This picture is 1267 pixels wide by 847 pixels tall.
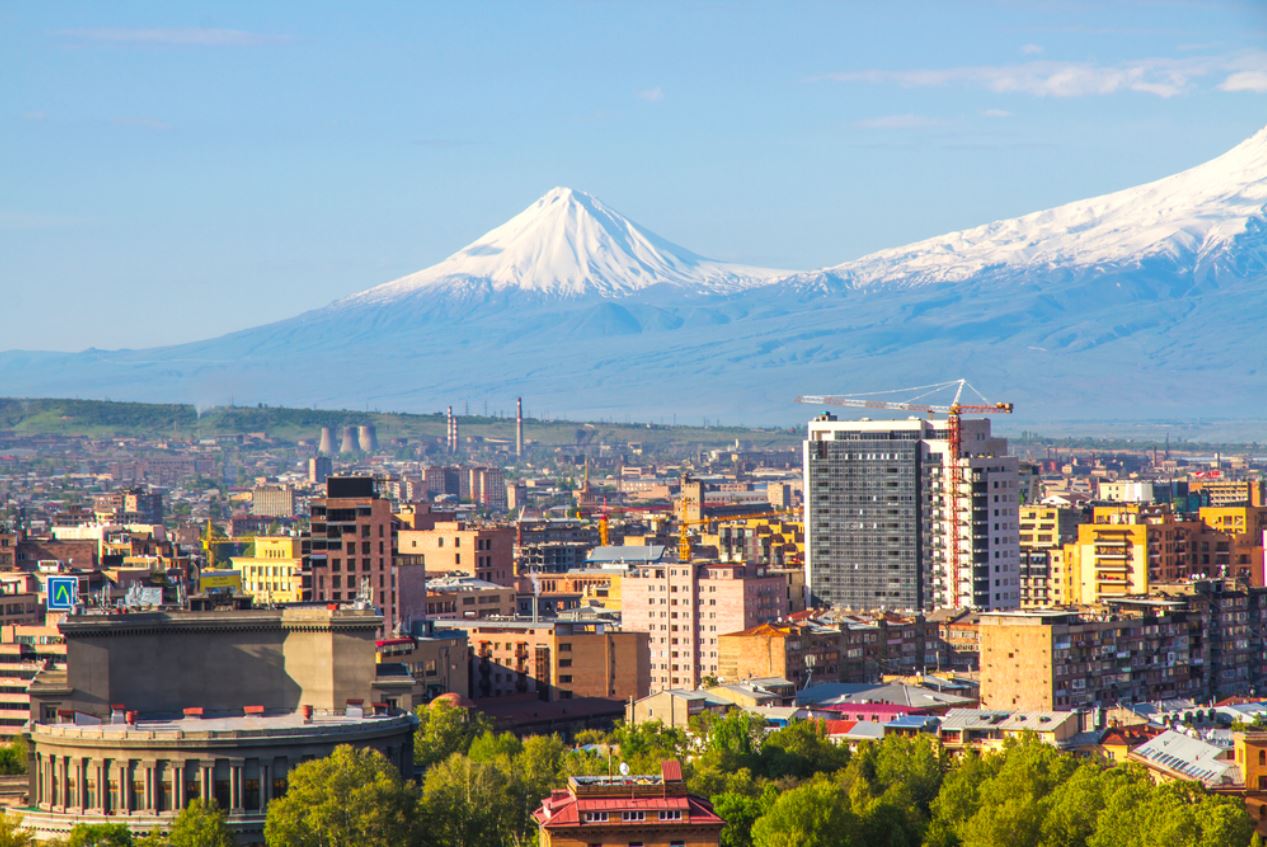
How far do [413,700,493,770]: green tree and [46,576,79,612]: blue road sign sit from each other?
14784 millimetres

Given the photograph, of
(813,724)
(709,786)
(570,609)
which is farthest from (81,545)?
(709,786)

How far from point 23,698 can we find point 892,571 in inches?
2766

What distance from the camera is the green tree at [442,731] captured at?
3725 inches

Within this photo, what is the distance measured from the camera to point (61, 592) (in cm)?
11281

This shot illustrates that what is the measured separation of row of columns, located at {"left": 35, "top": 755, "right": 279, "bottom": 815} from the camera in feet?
260

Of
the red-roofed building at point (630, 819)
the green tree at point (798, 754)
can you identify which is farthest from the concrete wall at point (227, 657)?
the red-roofed building at point (630, 819)

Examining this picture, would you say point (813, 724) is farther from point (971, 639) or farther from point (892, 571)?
point (892, 571)

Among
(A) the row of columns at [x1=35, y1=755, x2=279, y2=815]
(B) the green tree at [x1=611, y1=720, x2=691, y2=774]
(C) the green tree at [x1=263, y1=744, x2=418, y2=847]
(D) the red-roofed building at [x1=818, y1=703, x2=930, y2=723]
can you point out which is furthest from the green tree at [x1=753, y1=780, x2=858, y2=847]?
(D) the red-roofed building at [x1=818, y1=703, x2=930, y2=723]

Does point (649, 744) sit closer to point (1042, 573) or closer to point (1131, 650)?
point (1131, 650)

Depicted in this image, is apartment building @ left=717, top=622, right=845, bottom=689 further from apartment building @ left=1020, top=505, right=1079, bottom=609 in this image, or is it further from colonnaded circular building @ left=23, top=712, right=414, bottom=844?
colonnaded circular building @ left=23, top=712, right=414, bottom=844

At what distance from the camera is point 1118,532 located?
16862cm

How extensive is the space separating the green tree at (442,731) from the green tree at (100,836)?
56.7ft

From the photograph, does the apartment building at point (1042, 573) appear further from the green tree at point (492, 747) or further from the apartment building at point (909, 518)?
the green tree at point (492, 747)

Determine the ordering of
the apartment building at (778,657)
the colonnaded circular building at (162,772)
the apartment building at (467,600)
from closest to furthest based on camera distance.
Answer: the colonnaded circular building at (162,772)
the apartment building at (778,657)
the apartment building at (467,600)
